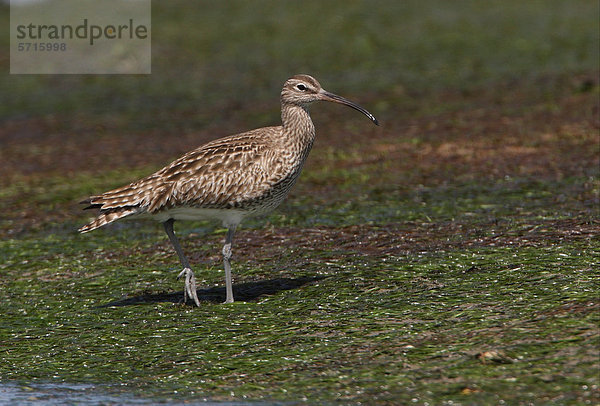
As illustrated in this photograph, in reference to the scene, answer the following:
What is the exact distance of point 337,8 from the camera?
1312 inches

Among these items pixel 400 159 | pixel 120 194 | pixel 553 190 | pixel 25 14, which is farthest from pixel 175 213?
pixel 25 14

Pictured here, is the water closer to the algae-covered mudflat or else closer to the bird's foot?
the algae-covered mudflat

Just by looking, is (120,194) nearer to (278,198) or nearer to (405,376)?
(278,198)

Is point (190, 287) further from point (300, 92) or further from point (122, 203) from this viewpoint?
point (300, 92)

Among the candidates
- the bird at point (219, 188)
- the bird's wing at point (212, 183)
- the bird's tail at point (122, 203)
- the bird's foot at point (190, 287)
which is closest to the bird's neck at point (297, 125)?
the bird at point (219, 188)

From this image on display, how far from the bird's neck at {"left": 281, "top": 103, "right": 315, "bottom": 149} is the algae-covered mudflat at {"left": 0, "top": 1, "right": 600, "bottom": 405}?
5.26 ft

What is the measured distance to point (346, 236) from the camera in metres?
14.0

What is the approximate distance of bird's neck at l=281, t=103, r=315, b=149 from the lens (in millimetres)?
12211

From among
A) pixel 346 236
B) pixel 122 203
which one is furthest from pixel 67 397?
pixel 346 236

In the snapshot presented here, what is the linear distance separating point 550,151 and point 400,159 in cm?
274

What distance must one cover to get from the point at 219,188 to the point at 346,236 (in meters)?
2.81

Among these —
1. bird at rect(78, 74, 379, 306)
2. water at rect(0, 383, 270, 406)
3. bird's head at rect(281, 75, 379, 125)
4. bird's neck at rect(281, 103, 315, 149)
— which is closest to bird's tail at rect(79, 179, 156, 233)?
bird at rect(78, 74, 379, 306)

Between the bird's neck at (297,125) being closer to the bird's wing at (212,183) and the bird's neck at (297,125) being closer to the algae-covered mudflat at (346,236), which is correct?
the bird's wing at (212,183)

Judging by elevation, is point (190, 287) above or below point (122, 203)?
below
